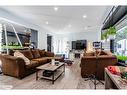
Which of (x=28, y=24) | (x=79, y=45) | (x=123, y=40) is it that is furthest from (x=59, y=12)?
(x=79, y=45)

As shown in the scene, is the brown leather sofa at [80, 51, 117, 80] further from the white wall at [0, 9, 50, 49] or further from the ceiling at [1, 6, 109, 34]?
the white wall at [0, 9, 50, 49]

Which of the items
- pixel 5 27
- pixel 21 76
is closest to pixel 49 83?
pixel 21 76

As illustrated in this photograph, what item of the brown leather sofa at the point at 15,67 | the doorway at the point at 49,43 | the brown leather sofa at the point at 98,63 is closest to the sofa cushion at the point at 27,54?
the brown leather sofa at the point at 15,67

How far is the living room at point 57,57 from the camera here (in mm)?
3420

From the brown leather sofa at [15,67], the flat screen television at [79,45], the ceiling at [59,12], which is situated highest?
the ceiling at [59,12]

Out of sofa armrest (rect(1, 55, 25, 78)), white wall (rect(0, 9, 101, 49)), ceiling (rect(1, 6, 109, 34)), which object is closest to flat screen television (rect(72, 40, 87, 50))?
white wall (rect(0, 9, 101, 49))

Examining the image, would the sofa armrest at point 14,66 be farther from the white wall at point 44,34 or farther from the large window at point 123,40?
the large window at point 123,40

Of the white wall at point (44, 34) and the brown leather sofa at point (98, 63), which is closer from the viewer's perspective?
the brown leather sofa at point (98, 63)

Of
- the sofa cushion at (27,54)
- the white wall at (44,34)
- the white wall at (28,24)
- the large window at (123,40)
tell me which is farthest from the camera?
the large window at (123,40)

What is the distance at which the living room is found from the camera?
3420mm

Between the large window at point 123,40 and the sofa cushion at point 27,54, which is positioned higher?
the large window at point 123,40

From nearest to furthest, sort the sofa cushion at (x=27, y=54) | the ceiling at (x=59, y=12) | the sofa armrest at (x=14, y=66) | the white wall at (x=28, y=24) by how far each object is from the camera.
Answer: the sofa armrest at (x=14, y=66) < the ceiling at (x=59, y=12) < the white wall at (x=28, y=24) < the sofa cushion at (x=27, y=54)
